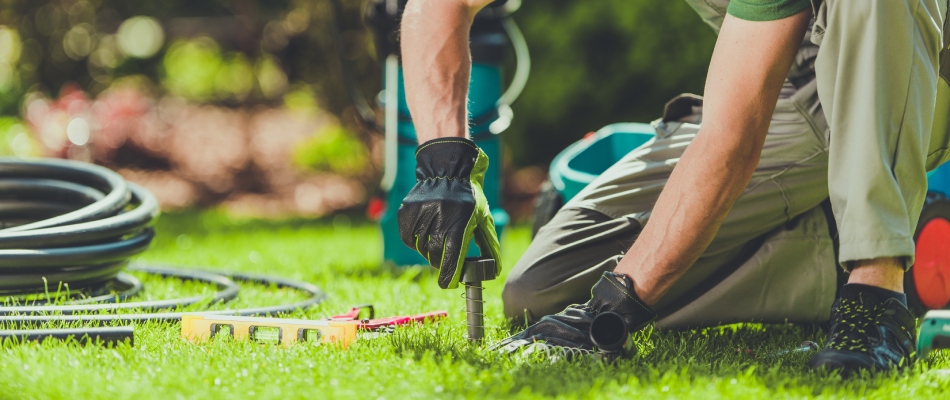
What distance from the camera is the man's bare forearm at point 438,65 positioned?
6.90 ft

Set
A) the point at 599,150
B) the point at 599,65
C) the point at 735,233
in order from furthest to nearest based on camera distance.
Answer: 1. the point at 599,65
2. the point at 599,150
3. the point at 735,233

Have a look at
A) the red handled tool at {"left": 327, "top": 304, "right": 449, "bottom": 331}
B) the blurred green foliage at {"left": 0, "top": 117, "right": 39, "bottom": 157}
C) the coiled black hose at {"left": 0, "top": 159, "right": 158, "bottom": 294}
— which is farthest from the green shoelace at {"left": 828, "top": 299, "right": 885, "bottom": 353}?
the blurred green foliage at {"left": 0, "top": 117, "right": 39, "bottom": 157}

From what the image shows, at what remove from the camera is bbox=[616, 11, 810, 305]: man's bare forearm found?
6.29ft

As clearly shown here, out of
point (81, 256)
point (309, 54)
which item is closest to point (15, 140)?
point (309, 54)

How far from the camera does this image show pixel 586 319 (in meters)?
2.00

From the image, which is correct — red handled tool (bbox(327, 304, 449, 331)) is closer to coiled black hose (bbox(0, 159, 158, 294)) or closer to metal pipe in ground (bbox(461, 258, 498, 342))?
metal pipe in ground (bbox(461, 258, 498, 342))

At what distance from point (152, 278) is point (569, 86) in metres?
3.10

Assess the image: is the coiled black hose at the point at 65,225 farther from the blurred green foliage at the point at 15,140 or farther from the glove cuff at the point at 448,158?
the blurred green foliage at the point at 15,140

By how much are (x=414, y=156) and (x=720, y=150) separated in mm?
1887

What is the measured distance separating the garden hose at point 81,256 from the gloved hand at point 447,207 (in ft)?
2.07

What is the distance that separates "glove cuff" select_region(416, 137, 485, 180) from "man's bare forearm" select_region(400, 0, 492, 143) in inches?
3.0

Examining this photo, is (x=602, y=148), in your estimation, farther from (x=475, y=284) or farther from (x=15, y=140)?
(x=15, y=140)

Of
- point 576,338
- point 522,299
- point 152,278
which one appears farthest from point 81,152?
point 576,338

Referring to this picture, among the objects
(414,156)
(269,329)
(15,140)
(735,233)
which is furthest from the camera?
(15,140)
